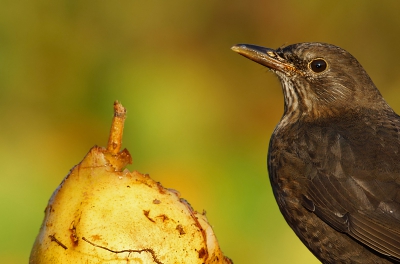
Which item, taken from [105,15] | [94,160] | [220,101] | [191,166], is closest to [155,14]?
[105,15]

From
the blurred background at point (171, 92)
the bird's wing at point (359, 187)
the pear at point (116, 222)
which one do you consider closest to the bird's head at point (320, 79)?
the bird's wing at point (359, 187)

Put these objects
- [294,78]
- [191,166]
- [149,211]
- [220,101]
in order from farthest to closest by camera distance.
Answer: [220,101] → [191,166] → [294,78] → [149,211]

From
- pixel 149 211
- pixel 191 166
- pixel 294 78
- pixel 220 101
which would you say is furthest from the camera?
pixel 220 101

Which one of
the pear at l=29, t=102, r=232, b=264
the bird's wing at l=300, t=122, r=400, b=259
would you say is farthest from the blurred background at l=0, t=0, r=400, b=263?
the pear at l=29, t=102, r=232, b=264

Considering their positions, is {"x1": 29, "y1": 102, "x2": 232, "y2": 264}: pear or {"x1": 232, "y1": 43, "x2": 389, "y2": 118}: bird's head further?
{"x1": 232, "y1": 43, "x2": 389, "y2": 118}: bird's head

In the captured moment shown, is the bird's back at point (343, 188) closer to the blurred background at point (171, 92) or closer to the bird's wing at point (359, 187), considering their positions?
the bird's wing at point (359, 187)

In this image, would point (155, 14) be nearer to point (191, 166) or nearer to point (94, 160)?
point (191, 166)

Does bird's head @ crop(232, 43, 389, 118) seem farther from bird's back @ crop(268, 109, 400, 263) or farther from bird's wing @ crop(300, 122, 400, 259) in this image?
bird's wing @ crop(300, 122, 400, 259)
